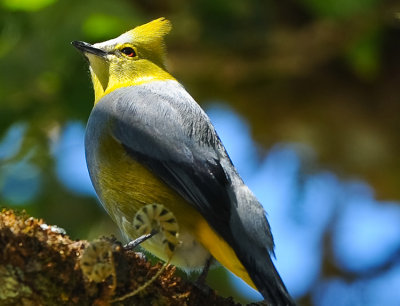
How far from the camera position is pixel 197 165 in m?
4.10

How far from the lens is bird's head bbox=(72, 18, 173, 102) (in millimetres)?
5312

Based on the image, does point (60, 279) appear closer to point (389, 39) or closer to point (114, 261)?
point (114, 261)

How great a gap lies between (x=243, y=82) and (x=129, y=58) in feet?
8.48

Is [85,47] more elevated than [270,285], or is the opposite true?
[85,47]

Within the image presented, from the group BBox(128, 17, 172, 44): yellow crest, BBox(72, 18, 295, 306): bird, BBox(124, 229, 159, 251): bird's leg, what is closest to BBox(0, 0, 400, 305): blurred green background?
BBox(128, 17, 172, 44): yellow crest

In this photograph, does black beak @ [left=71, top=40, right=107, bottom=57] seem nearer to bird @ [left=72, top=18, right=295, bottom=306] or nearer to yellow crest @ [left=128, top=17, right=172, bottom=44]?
yellow crest @ [left=128, top=17, right=172, bottom=44]

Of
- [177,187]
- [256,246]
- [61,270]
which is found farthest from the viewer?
[177,187]

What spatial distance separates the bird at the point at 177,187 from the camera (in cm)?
384

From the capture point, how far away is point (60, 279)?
3334 millimetres

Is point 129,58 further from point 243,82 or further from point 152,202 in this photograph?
point 243,82

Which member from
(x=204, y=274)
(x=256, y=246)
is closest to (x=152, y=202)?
(x=204, y=274)

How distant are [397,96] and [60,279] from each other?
5.22 metres

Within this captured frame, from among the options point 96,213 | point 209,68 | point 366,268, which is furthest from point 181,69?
point 366,268

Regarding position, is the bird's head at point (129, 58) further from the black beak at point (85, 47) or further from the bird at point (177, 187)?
the bird at point (177, 187)
